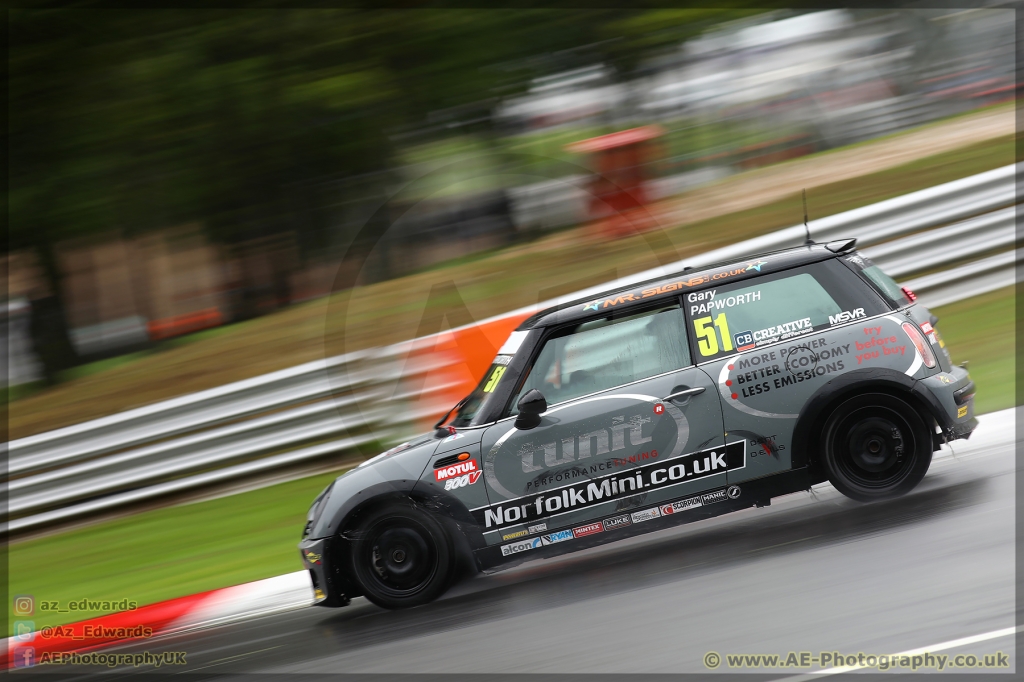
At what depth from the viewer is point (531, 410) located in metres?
5.17

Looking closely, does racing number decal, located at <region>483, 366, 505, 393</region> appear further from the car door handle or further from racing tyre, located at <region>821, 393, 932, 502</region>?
racing tyre, located at <region>821, 393, 932, 502</region>

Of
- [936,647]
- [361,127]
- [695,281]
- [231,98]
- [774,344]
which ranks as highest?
[231,98]

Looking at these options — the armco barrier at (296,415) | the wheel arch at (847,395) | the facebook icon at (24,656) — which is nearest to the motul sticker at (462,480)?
the wheel arch at (847,395)

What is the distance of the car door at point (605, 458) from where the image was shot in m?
5.11

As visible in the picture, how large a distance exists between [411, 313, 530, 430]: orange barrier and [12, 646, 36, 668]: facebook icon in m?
3.99

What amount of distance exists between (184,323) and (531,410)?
903 cm

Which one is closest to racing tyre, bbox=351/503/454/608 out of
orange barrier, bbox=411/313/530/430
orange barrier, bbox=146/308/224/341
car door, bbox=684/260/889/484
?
car door, bbox=684/260/889/484

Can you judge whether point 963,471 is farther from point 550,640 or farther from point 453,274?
point 453,274

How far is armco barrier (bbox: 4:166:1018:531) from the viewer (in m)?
9.00

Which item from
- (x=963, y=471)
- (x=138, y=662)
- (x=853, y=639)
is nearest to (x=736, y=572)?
(x=853, y=639)

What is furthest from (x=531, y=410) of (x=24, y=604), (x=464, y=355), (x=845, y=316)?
(x=24, y=604)

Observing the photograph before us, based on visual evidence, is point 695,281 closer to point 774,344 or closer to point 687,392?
point 774,344

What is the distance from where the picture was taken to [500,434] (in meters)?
5.23

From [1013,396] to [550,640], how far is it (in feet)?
16.7
